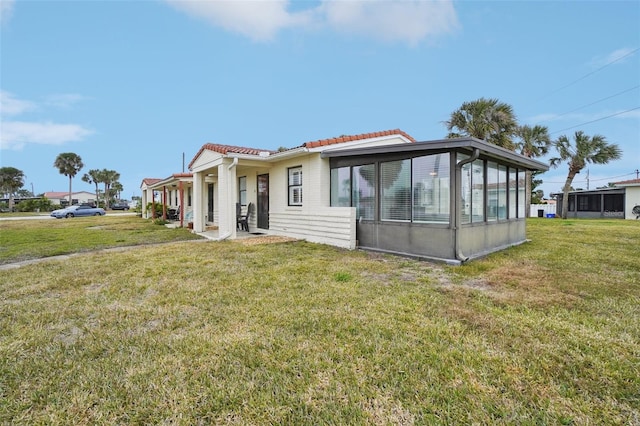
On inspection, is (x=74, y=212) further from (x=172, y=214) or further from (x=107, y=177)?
(x=107, y=177)

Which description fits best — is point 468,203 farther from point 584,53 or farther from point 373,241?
point 584,53

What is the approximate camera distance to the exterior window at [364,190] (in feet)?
26.4

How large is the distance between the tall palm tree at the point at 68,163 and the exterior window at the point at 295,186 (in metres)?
56.3

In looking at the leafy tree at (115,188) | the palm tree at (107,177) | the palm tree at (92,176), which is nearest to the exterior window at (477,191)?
the palm tree at (107,177)

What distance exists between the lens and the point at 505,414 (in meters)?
1.96

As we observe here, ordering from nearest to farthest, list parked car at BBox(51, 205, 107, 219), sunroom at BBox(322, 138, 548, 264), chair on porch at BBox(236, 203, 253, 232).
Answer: sunroom at BBox(322, 138, 548, 264)
chair on porch at BBox(236, 203, 253, 232)
parked car at BBox(51, 205, 107, 219)

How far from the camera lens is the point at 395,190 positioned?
7473 millimetres

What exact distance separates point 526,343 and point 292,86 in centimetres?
2004

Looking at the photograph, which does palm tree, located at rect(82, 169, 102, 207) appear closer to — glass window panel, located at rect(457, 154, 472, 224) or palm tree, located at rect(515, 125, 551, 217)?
palm tree, located at rect(515, 125, 551, 217)

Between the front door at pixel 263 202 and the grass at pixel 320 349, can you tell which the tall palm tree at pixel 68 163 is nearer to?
the front door at pixel 263 202

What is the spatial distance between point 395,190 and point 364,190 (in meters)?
1.02

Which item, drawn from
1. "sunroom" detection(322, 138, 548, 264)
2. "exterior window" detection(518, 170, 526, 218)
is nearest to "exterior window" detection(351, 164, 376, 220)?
"sunroom" detection(322, 138, 548, 264)

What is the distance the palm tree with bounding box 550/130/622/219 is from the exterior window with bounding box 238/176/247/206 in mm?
22682

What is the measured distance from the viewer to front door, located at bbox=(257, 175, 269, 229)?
38.6 feet
